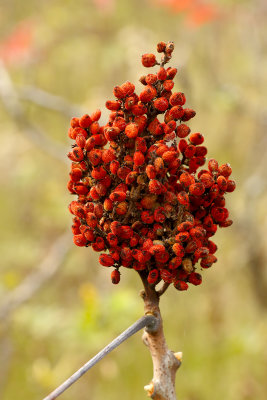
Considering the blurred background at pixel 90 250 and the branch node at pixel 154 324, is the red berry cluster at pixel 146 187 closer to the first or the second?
the branch node at pixel 154 324

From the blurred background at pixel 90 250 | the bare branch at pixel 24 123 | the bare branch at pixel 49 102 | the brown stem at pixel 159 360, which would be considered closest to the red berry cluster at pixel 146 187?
the brown stem at pixel 159 360

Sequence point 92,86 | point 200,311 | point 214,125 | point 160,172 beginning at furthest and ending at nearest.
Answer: point 92,86, point 214,125, point 200,311, point 160,172

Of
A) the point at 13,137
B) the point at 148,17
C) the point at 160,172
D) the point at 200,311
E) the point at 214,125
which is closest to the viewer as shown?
the point at 160,172

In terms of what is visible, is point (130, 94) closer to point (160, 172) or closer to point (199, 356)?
point (160, 172)

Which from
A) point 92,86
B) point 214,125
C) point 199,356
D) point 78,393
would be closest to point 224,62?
point 214,125

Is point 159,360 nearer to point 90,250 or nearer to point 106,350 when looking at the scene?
point 106,350

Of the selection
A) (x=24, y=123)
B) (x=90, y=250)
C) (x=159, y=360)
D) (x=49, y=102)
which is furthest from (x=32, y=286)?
(x=159, y=360)
